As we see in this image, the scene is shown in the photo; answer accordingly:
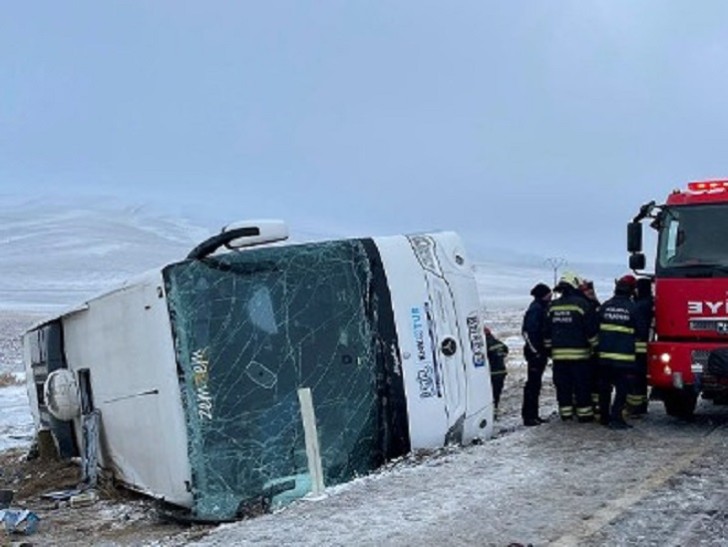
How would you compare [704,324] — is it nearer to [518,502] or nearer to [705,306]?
[705,306]

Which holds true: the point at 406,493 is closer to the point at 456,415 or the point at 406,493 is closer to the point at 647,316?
the point at 456,415

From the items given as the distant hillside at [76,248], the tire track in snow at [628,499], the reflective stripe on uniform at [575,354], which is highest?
the distant hillside at [76,248]

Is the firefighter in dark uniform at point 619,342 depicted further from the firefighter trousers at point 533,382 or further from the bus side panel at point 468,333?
the bus side panel at point 468,333

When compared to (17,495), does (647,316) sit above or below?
above

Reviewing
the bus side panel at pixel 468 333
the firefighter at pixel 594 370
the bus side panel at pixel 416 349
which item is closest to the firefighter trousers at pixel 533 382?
the firefighter at pixel 594 370

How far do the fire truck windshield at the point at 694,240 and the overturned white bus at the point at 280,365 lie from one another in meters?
2.21

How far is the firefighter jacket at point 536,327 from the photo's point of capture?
10500mm

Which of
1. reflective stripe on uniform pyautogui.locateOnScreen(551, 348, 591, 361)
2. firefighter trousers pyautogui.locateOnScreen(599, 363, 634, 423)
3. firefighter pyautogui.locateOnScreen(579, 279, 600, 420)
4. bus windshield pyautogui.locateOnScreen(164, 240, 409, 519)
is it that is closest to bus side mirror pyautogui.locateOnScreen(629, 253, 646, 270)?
firefighter pyautogui.locateOnScreen(579, 279, 600, 420)

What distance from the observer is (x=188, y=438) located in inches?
280

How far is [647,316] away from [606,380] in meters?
0.73

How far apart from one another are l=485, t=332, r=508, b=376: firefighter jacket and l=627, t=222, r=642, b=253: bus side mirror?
6.98 feet

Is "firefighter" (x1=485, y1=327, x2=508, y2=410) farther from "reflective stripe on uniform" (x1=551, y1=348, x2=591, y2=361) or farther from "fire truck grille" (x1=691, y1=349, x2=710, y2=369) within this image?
"fire truck grille" (x1=691, y1=349, x2=710, y2=369)

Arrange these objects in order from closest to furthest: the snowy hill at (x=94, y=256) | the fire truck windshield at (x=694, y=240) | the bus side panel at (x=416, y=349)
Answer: the bus side panel at (x=416, y=349)
the fire truck windshield at (x=694, y=240)
the snowy hill at (x=94, y=256)

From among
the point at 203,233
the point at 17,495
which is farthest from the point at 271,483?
the point at 203,233
